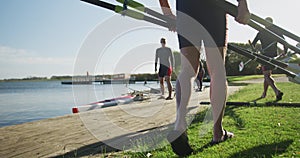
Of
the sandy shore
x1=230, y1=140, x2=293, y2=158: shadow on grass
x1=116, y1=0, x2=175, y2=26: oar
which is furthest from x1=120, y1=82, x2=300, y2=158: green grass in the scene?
x1=116, y1=0, x2=175, y2=26: oar

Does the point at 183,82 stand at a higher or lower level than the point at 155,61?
lower

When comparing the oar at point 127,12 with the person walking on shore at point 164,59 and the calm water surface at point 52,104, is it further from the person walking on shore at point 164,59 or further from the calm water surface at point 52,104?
the person walking on shore at point 164,59

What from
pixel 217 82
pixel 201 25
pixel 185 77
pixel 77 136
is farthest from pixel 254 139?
pixel 77 136

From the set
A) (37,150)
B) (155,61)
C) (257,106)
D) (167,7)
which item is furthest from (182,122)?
(155,61)

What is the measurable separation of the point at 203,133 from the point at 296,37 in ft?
5.57

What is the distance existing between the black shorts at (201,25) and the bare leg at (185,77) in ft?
0.25

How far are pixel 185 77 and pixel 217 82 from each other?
30 centimetres

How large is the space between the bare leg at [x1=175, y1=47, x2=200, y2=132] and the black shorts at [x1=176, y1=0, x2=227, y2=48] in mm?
76

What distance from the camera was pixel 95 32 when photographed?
3.21 m

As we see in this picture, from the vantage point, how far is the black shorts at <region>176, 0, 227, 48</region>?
199 cm

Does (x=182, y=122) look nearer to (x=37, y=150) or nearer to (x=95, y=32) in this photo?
(x=37, y=150)

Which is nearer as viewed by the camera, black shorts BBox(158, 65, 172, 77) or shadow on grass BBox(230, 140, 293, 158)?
shadow on grass BBox(230, 140, 293, 158)

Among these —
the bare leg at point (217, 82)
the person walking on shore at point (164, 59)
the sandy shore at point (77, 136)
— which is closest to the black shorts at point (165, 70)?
the person walking on shore at point (164, 59)

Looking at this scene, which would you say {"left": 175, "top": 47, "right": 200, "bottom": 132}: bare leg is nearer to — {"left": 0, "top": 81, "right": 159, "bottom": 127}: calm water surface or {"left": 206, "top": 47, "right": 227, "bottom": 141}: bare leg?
{"left": 206, "top": 47, "right": 227, "bottom": 141}: bare leg
